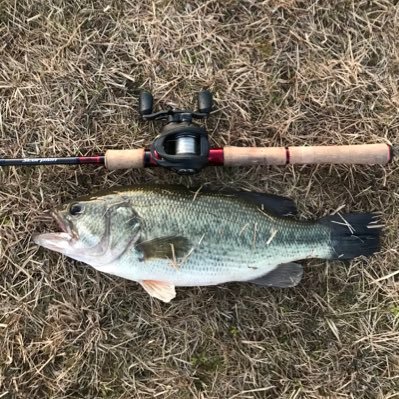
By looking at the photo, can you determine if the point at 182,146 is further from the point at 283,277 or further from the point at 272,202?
the point at 283,277

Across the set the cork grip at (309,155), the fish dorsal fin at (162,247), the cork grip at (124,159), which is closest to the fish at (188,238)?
the fish dorsal fin at (162,247)

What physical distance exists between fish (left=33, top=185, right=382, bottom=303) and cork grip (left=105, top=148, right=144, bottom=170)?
169 millimetres

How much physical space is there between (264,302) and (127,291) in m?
1.00

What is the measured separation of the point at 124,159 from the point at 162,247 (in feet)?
2.16

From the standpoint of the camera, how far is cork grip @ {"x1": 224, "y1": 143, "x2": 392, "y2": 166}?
3.24 m

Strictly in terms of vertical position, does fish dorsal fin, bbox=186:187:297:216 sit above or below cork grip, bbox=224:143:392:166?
below

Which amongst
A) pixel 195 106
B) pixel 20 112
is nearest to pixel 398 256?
pixel 195 106

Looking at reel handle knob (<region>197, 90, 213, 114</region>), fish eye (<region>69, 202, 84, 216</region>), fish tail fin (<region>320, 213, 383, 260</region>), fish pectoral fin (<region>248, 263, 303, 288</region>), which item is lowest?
fish pectoral fin (<region>248, 263, 303, 288</region>)

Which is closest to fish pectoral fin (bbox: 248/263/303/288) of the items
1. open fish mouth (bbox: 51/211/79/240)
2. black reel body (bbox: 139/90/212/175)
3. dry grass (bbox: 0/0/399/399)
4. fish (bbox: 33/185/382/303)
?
fish (bbox: 33/185/382/303)

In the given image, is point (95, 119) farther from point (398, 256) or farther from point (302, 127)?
point (398, 256)

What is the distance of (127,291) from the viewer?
352 cm

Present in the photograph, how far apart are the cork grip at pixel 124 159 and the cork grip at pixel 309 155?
1.90 ft

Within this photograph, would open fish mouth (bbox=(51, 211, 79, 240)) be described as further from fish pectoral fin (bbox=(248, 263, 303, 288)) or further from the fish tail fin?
the fish tail fin

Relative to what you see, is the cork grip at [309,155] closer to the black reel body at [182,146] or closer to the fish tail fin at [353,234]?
the black reel body at [182,146]
